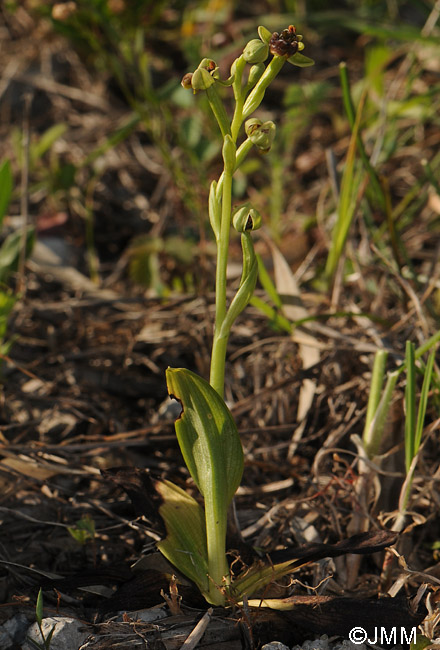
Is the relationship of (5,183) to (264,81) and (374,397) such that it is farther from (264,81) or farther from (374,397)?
(374,397)

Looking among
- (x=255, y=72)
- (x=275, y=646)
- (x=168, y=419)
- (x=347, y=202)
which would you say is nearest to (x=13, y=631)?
(x=275, y=646)

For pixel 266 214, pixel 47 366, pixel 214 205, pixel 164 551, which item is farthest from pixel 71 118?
pixel 164 551

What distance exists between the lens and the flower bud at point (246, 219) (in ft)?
4.12

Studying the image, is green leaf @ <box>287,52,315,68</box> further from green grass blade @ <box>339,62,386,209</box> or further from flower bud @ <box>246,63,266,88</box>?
green grass blade @ <box>339,62,386,209</box>

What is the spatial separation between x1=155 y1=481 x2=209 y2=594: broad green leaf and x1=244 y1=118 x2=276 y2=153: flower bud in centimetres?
76

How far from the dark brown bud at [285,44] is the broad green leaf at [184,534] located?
0.92 metres

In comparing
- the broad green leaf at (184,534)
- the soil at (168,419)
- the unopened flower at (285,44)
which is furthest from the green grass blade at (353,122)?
the broad green leaf at (184,534)

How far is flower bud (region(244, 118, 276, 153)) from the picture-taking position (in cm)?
120

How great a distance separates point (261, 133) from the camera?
1.20 meters

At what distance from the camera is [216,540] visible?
136cm

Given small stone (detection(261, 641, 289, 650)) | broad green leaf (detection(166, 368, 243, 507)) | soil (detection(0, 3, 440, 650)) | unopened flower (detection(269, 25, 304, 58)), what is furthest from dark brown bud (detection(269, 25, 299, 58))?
small stone (detection(261, 641, 289, 650))

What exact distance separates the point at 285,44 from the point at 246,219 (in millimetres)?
308

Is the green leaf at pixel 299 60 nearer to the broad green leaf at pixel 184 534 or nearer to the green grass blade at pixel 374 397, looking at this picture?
the green grass blade at pixel 374 397

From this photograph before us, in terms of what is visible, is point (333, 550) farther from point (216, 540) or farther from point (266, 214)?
point (266, 214)
